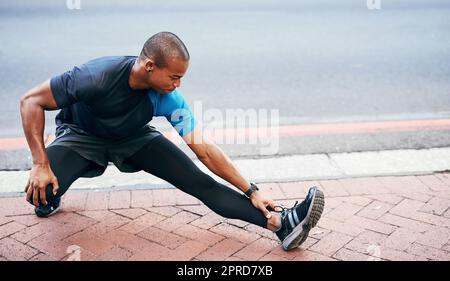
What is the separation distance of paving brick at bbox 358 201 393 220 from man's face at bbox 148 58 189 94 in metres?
1.48

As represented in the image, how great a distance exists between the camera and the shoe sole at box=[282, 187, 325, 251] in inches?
117

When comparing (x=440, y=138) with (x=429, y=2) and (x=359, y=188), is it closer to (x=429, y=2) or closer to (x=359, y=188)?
(x=359, y=188)

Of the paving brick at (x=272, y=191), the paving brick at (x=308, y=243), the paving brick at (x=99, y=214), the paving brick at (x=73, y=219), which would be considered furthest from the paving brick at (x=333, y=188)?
the paving brick at (x=73, y=219)

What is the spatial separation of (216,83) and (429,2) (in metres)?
6.01

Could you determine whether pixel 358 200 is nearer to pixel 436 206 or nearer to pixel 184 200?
pixel 436 206

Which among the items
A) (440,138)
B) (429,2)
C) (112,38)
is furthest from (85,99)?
(429,2)

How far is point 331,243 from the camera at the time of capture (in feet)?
10.4

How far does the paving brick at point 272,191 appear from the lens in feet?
12.2

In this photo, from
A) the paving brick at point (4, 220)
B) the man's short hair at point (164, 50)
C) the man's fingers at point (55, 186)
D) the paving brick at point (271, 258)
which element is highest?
the man's short hair at point (164, 50)

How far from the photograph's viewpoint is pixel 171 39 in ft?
9.31

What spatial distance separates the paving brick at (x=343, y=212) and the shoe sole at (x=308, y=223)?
490mm

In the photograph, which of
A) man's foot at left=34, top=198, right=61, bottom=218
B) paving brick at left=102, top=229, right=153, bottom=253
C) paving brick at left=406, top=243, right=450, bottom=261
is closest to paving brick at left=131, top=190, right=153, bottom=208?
paving brick at left=102, top=229, right=153, bottom=253

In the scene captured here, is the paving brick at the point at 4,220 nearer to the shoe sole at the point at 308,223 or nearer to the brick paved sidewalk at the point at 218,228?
the brick paved sidewalk at the point at 218,228

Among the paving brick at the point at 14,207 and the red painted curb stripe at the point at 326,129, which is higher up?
the red painted curb stripe at the point at 326,129
